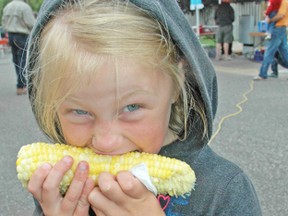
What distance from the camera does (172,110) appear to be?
133cm

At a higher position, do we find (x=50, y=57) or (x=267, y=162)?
(x=50, y=57)

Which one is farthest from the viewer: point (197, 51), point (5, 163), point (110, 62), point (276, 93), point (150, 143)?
point (276, 93)

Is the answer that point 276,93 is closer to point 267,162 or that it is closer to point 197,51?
point 267,162

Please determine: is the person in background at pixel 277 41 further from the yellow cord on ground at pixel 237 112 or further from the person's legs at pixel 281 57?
the yellow cord on ground at pixel 237 112

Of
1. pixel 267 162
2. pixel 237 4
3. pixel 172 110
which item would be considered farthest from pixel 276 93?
pixel 237 4

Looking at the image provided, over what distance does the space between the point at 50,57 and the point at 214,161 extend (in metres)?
0.55

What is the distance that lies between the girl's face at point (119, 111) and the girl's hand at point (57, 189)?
72mm

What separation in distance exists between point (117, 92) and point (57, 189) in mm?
299

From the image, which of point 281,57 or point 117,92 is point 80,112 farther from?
point 281,57

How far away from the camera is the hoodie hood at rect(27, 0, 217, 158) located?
1.14 m

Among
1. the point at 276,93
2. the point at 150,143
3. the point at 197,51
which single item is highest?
the point at 197,51

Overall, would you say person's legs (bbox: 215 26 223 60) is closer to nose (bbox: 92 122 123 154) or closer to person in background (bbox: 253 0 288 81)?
person in background (bbox: 253 0 288 81)

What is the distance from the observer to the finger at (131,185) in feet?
3.55

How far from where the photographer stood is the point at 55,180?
1.12 m
